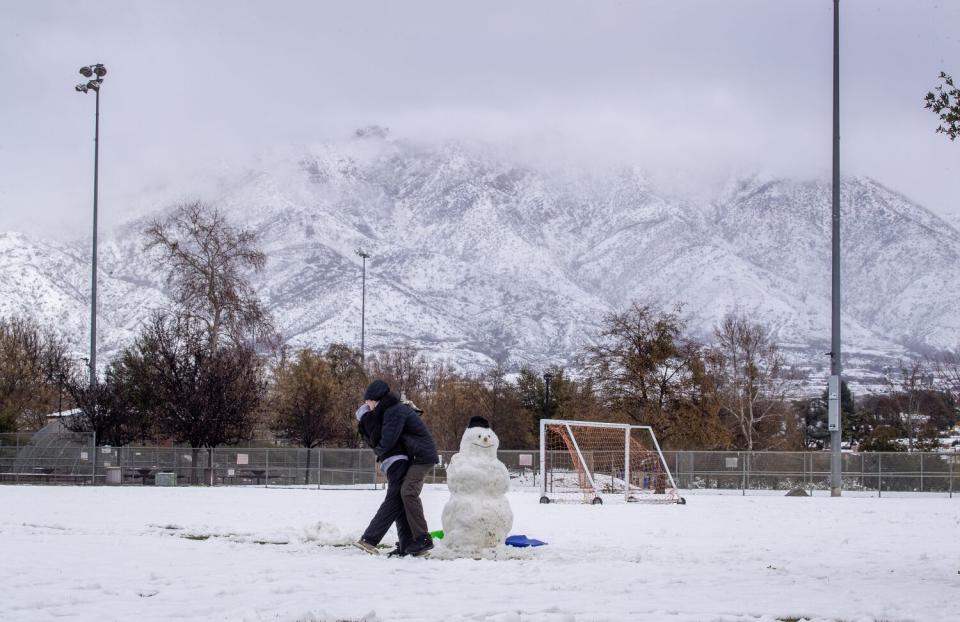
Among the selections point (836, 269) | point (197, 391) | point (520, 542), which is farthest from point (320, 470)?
point (520, 542)

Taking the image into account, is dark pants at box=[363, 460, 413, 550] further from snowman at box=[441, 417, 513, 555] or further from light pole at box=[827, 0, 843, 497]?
light pole at box=[827, 0, 843, 497]

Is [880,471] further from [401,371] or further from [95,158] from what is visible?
[401,371]

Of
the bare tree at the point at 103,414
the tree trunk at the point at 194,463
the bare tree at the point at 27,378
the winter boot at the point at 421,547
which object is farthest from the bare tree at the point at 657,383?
the winter boot at the point at 421,547

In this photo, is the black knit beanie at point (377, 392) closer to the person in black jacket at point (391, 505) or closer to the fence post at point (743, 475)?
the person in black jacket at point (391, 505)

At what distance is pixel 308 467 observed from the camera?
141ft

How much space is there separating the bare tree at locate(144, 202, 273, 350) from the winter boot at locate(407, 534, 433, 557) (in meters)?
40.5

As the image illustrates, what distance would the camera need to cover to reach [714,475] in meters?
41.3

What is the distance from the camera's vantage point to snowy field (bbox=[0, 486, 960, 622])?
820 cm

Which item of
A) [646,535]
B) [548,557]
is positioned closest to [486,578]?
[548,557]

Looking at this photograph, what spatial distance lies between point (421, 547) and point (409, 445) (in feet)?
3.67

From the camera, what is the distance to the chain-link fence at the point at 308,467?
39219 mm

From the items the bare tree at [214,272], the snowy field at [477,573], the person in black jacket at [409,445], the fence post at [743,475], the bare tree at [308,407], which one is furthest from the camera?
the bare tree at [308,407]

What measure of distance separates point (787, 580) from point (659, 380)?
146 ft

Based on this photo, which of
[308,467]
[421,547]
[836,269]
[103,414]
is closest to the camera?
[421,547]
